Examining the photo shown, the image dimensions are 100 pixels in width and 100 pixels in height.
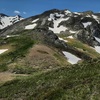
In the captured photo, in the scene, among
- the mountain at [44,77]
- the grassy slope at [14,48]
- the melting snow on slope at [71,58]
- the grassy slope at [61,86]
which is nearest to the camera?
the grassy slope at [61,86]

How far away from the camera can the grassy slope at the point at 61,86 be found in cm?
3075

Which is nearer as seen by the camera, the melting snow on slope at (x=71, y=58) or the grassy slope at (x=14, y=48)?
the grassy slope at (x=14, y=48)

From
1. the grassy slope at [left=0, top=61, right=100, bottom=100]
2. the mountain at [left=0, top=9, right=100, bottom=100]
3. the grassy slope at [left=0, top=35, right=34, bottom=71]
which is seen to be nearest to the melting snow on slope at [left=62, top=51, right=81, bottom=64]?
the mountain at [left=0, top=9, right=100, bottom=100]

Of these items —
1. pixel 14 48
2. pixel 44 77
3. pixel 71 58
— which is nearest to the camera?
pixel 44 77

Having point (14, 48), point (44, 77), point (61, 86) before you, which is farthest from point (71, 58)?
point (61, 86)

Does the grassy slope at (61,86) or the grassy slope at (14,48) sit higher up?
the grassy slope at (14,48)

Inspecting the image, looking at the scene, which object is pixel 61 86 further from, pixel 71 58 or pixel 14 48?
pixel 71 58

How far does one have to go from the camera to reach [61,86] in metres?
33.4

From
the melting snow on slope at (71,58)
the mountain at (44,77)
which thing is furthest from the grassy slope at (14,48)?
the melting snow on slope at (71,58)

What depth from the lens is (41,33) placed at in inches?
3762

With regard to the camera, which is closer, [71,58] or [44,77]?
[44,77]

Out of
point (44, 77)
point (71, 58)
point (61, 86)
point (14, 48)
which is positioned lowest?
point (61, 86)

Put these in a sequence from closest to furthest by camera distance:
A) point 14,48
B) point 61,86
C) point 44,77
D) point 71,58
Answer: point 61,86, point 44,77, point 14,48, point 71,58

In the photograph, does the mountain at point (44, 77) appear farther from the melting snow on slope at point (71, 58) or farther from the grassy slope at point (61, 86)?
the melting snow on slope at point (71, 58)
